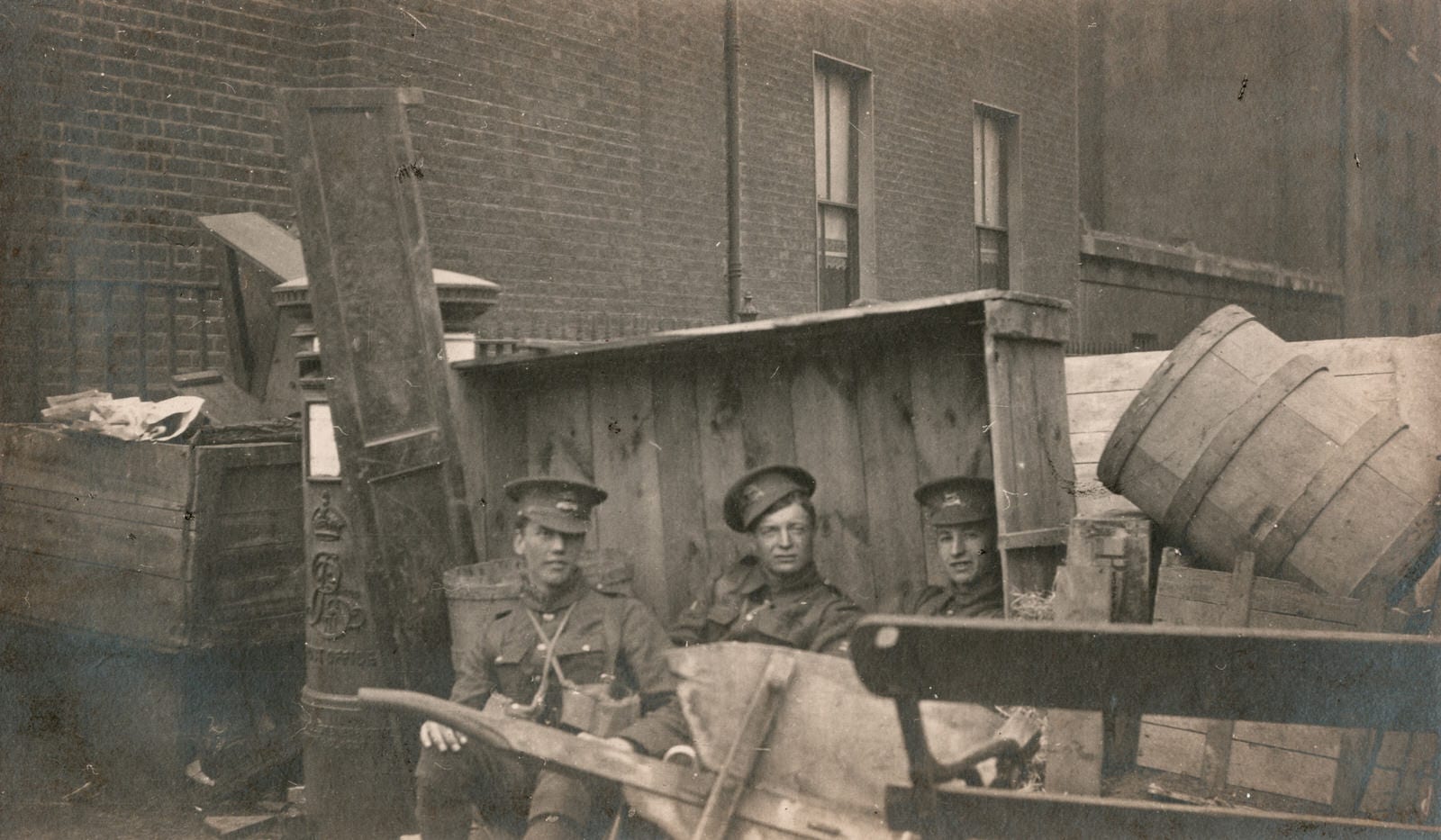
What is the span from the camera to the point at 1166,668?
2.09 m

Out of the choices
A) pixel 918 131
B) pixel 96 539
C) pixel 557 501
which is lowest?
pixel 96 539

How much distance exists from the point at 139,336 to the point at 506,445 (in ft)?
7.50

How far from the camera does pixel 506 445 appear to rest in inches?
235

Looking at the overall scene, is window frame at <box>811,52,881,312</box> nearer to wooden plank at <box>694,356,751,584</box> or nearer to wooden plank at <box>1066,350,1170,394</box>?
wooden plank at <box>1066,350,1170,394</box>

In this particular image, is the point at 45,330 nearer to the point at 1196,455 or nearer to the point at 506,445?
the point at 506,445

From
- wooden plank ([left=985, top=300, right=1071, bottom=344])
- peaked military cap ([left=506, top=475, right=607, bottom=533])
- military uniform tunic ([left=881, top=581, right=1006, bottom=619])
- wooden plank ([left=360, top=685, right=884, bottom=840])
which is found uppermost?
wooden plank ([left=985, top=300, right=1071, bottom=344])

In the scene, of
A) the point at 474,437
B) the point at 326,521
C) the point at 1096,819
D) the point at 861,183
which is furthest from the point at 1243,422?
the point at 861,183

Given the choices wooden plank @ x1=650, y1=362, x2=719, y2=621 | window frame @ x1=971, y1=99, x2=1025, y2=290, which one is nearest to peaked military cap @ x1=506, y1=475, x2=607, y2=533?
wooden plank @ x1=650, y1=362, x2=719, y2=621

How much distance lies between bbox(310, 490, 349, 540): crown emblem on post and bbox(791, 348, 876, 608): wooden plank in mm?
2008

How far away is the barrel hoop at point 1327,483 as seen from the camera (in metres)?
3.94

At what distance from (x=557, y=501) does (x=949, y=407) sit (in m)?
1.65

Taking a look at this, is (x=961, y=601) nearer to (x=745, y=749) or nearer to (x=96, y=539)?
(x=745, y=749)

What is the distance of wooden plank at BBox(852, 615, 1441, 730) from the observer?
2016 millimetres

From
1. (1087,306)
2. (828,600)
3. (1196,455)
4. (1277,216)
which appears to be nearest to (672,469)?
(828,600)
